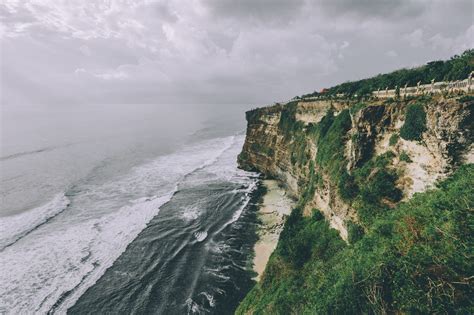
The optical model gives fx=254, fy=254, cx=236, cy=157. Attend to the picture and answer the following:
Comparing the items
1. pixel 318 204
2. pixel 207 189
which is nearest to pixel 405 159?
pixel 318 204

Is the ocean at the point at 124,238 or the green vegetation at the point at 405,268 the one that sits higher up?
the green vegetation at the point at 405,268

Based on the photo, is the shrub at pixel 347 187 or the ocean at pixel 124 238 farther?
the ocean at pixel 124 238

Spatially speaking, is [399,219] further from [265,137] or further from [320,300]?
[265,137]

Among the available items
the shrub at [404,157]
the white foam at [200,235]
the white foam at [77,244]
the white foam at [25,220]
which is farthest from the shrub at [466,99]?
the white foam at [25,220]

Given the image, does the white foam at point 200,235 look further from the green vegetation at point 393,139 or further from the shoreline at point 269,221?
the green vegetation at point 393,139

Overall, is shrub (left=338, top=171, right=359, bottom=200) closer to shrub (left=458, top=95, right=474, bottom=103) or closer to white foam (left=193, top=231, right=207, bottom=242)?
shrub (left=458, top=95, right=474, bottom=103)

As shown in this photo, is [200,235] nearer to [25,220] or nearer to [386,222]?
[386,222]
